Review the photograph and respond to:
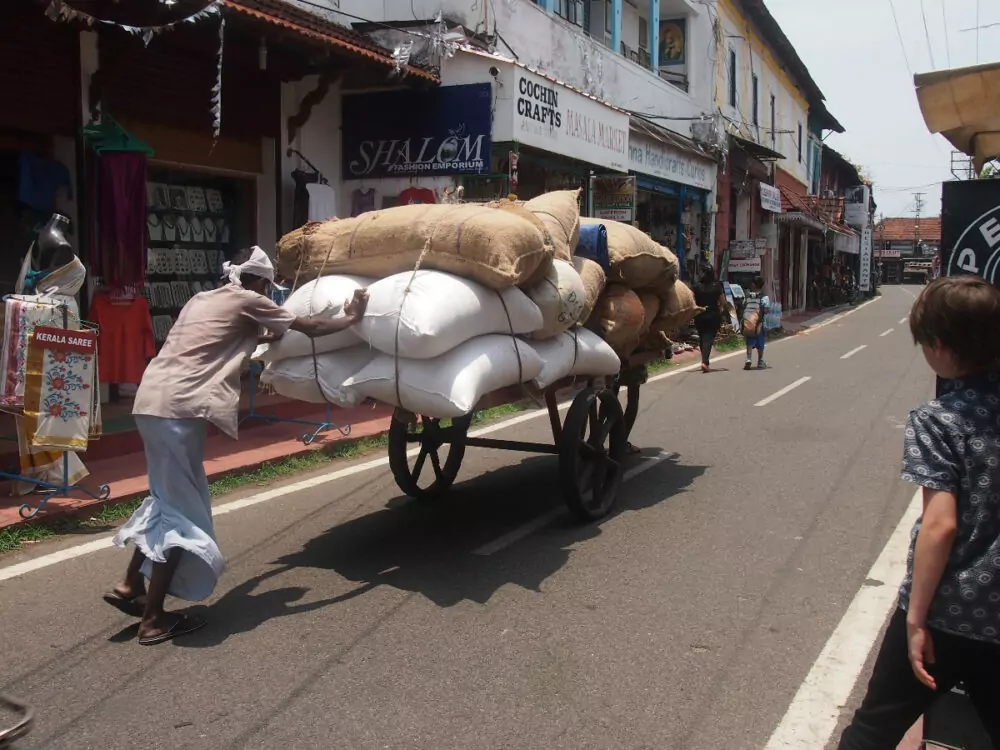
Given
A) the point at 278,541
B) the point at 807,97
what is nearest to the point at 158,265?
the point at 278,541

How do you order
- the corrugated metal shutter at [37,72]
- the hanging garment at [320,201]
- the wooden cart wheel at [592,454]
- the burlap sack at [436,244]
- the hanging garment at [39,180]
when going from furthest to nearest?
the hanging garment at [320,201], the hanging garment at [39,180], the corrugated metal shutter at [37,72], the wooden cart wheel at [592,454], the burlap sack at [436,244]

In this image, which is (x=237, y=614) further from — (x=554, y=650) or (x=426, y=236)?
(x=426, y=236)

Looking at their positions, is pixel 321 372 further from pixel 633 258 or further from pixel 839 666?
pixel 839 666

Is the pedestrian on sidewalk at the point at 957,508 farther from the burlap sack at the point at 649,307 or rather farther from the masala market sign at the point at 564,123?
the masala market sign at the point at 564,123

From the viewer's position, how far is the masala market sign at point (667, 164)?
1781 centimetres

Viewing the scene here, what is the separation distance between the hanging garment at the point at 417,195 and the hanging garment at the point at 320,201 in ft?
2.92

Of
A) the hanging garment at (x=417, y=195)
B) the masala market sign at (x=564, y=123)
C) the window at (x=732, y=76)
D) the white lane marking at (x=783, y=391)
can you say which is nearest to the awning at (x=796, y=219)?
the window at (x=732, y=76)

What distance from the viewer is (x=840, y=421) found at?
33.9 feet

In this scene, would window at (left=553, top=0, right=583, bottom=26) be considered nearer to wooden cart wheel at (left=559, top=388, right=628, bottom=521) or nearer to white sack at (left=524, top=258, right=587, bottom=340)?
wooden cart wheel at (left=559, top=388, right=628, bottom=521)

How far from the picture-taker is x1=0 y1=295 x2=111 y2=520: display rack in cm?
612

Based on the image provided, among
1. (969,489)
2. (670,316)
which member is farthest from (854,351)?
(969,489)

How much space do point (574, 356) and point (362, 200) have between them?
696cm

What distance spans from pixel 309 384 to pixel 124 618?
148 cm

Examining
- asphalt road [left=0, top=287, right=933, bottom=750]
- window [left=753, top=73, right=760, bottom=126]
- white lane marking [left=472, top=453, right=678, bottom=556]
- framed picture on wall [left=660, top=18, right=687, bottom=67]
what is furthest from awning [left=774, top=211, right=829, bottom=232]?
white lane marking [left=472, top=453, right=678, bottom=556]
